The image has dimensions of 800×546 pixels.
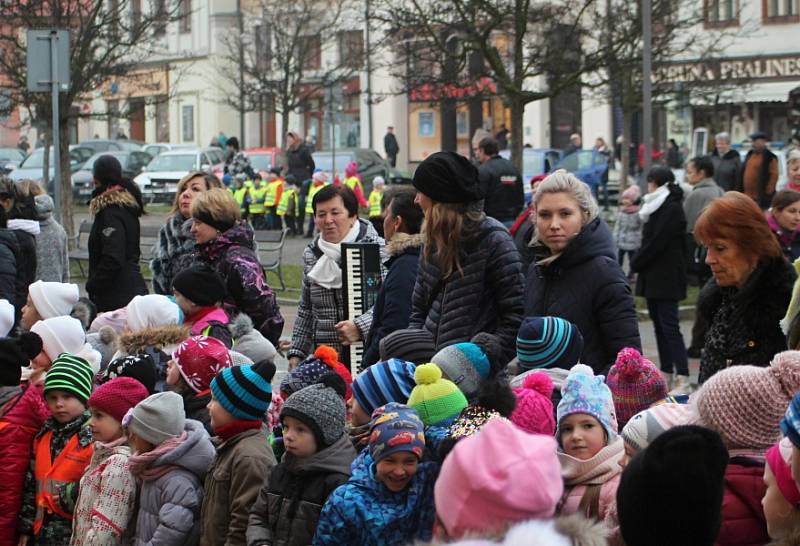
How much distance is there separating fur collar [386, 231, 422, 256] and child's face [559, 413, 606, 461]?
2.77 meters

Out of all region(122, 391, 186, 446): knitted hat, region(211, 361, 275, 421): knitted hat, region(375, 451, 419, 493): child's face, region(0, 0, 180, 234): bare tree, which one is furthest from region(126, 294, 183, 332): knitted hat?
region(0, 0, 180, 234): bare tree

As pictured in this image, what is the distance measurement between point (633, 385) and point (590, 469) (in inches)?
34.1

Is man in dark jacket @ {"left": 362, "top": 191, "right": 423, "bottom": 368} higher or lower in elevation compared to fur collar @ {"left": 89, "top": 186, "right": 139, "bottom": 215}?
lower

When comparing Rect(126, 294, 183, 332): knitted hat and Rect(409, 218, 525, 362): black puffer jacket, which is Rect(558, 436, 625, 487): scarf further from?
Rect(126, 294, 183, 332): knitted hat

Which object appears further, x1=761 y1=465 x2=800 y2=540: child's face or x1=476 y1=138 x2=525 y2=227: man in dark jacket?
x1=476 y1=138 x2=525 y2=227: man in dark jacket

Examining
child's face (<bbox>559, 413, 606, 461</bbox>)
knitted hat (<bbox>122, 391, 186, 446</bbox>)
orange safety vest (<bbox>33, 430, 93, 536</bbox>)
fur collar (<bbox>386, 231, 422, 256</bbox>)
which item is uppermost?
fur collar (<bbox>386, 231, 422, 256</bbox>)

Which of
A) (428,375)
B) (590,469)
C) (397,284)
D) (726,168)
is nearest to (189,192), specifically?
(397,284)

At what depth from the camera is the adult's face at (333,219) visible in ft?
26.7

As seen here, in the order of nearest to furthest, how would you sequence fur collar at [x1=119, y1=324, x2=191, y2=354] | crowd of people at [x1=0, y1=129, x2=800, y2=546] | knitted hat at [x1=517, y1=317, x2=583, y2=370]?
crowd of people at [x1=0, y1=129, x2=800, y2=546], knitted hat at [x1=517, y1=317, x2=583, y2=370], fur collar at [x1=119, y1=324, x2=191, y2=354]

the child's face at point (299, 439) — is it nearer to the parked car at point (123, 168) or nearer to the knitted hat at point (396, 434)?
the knitted hat at point (396, 434)

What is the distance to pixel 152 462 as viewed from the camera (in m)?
5.75

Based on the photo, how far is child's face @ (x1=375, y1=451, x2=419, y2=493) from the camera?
4.64 meters

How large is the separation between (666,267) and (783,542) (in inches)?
362

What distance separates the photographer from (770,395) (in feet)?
13.8
